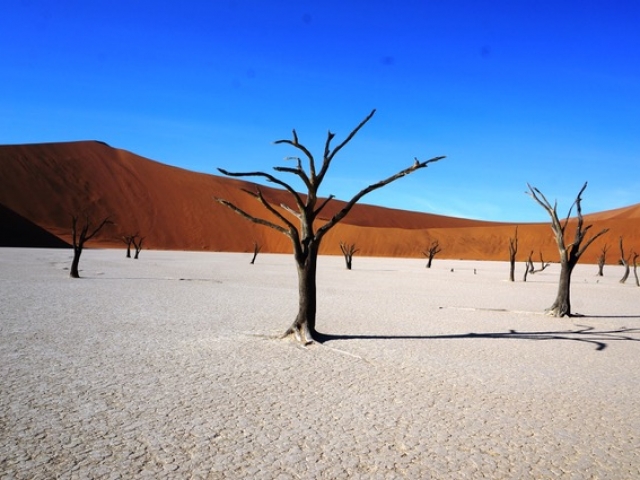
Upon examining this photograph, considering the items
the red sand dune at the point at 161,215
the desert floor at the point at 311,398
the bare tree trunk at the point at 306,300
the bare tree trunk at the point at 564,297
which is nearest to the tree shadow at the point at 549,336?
the desert floor at the point at 311,398

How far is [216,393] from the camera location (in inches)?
235

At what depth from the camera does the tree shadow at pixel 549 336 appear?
31.9 ft

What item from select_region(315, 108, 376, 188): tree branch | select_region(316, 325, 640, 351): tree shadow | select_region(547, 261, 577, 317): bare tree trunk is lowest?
select_region(316, 325, 640, 351): tree shadow

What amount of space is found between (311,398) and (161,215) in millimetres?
85891

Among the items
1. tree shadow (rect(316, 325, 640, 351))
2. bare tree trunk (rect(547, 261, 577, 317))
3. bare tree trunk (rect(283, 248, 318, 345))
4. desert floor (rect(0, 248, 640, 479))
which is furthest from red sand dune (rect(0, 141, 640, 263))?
tree shadow (rect(316, 325, 640, 351))

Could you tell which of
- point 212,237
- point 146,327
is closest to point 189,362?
point 146,327

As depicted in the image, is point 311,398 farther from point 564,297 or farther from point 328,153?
point 564,297

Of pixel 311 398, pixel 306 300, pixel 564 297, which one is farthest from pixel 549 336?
pixel 311 398

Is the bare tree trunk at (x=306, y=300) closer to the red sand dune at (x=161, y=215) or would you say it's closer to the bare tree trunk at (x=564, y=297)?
the bare tree trunk at (x=564, y=297)

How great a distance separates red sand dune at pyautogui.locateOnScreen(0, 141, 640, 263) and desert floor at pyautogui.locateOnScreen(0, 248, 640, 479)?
65113mm

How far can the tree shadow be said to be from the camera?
9734mm

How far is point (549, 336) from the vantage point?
10492 mm

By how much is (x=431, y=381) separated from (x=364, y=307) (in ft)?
25.5

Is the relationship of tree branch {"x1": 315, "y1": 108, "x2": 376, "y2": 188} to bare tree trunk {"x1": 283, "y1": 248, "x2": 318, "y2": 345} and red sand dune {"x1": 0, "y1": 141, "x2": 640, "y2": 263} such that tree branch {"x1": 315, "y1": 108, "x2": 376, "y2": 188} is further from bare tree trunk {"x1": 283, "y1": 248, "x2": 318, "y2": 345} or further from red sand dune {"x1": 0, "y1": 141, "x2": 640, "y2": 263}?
red sand dune {"x1": 0, "y1": 141, "x2": 640, "y2": 263}
